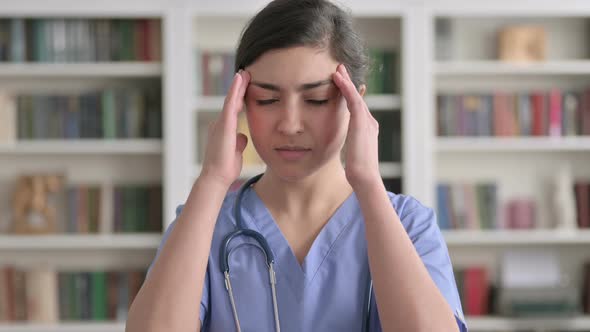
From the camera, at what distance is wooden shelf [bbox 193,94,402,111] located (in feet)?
12.4

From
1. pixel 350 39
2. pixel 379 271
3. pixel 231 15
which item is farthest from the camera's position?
pixel 231 15

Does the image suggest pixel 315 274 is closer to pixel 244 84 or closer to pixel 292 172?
pixel 292 172

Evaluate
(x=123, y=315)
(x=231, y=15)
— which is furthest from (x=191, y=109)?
(x=123, y=315)

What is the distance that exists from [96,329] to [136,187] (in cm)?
66

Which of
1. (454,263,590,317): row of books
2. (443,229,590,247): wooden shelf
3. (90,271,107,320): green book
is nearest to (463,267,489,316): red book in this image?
(454,263,590,317): row of books

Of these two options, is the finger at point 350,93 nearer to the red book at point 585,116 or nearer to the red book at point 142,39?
the red book at point 142,39

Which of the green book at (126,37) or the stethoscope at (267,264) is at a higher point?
the green book at (126,37)

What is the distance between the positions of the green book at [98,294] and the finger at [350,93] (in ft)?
9.31

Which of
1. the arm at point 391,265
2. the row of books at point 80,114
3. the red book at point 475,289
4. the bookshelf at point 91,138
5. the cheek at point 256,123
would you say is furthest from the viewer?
the red book at point 475,289

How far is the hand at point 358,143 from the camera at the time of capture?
130cm

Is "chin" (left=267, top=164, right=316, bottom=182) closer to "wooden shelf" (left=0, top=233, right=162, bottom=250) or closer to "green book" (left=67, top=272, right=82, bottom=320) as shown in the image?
"wooden shelf" (left=0, top=233, right=162, bottom=250)

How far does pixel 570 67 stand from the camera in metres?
3.86

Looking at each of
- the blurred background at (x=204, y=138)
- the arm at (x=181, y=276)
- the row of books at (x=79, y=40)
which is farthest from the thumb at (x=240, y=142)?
the row of books at (x=79, y=40)

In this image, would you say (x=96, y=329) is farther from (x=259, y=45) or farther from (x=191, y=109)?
(x=259, y=45)
